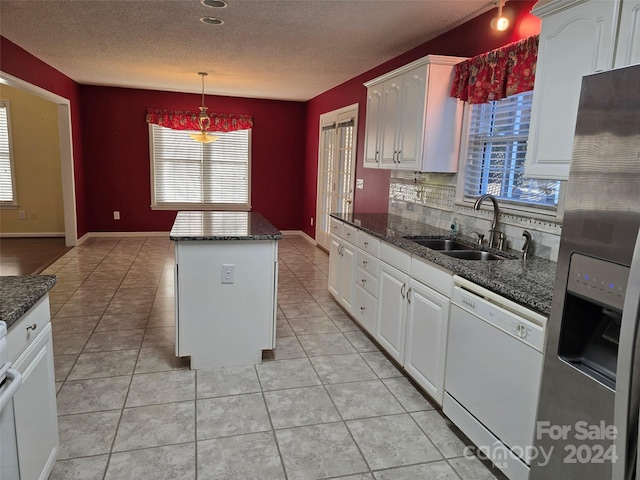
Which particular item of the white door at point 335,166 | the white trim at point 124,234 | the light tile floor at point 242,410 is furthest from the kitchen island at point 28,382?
A: the white trim at point 124,234

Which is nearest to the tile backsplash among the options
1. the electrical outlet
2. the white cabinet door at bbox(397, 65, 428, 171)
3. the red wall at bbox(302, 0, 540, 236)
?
the white cabinet door at bbox(397, 65, 428, 171)

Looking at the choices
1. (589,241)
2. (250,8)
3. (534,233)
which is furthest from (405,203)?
(589,241)

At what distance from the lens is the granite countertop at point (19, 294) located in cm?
141

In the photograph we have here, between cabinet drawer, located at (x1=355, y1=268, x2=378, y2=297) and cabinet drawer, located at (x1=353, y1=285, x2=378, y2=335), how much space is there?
37mm

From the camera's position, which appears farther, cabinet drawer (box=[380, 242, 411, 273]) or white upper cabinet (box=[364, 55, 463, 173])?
white upper cabinet (box=[364, 55, 463, 173])

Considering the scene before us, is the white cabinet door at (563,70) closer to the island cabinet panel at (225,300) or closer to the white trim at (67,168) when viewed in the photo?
the island cabinet panel at (225,300)

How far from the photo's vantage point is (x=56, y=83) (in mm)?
5625

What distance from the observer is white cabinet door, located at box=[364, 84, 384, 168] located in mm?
3824

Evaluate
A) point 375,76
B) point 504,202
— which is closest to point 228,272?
point 504,202

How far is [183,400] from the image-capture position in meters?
2.50

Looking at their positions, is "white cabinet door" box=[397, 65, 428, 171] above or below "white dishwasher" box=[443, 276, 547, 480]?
above

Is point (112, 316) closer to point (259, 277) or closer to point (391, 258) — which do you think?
point (259, 277)

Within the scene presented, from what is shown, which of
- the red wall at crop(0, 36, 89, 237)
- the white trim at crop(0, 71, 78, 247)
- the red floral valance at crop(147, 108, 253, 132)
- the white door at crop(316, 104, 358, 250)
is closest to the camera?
the red wall at crop(0, 36, 89, 237)

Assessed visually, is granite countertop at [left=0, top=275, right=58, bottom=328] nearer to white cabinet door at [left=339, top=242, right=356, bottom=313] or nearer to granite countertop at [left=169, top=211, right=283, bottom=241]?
granite countertop at [left=169, top=211, right=283, bottom=241]
